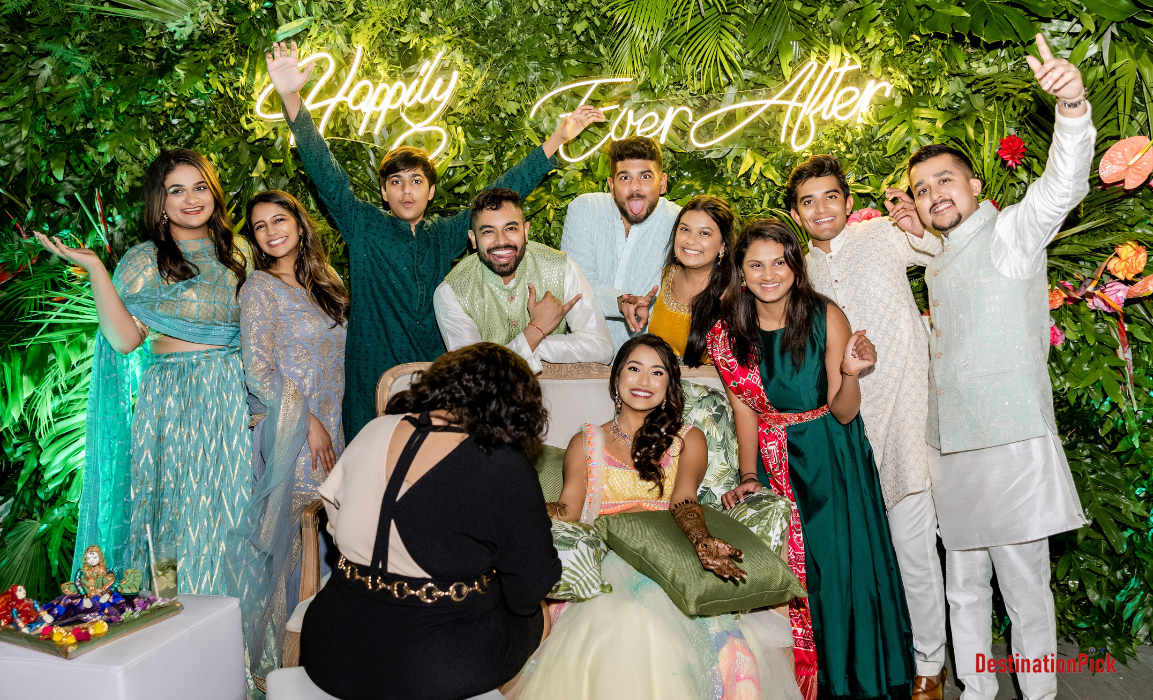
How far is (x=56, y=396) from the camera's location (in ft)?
13.4

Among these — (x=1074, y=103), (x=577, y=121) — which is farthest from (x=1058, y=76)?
(x=577, y=121)

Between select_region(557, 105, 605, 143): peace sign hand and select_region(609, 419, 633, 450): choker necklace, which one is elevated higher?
select_region(557, 105, 605, 143): peace sign hand

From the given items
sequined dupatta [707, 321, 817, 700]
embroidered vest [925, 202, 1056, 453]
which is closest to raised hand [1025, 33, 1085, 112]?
embroidered vest [925, 202, 1056, 453]

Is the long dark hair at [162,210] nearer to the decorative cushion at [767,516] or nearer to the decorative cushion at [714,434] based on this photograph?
the decorative cushion at [714,434]

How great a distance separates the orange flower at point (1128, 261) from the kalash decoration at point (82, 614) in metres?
4.06

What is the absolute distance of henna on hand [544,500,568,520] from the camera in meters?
2.97

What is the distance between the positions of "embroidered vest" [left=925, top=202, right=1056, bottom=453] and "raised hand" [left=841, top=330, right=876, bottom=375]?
430mm

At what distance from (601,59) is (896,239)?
191cm

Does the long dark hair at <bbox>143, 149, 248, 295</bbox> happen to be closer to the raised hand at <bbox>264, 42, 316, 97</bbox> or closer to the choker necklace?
the raised hand at <bbox>264, 42, 316, 97</bbox>

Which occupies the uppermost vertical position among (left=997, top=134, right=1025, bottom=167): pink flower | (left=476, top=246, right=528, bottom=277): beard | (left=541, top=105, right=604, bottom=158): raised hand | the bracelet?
(left=541, top=105, right=604, bottom=158): raised hand

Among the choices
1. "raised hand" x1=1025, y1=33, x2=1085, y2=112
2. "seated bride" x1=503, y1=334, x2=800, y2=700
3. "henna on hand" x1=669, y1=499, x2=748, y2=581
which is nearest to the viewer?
"seated bride" x1=503, y1=334, x2=800, y2=700

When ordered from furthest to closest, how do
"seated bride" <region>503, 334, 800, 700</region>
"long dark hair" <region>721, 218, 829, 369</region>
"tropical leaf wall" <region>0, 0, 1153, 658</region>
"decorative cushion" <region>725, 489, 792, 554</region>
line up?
"tropical leaf wall" <region>0, 0, 1153, 658</region> → "long dark hair" <region>721, 218, 829, 369</region> → "decorative cushion" <region>725, 489, 792, 554</region> → "seated bride" <region>503, 334, 800, 700</region>

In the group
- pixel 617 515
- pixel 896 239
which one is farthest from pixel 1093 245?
pixel 617 515

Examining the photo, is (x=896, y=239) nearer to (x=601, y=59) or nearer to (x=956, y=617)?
(x=956, y=617)
